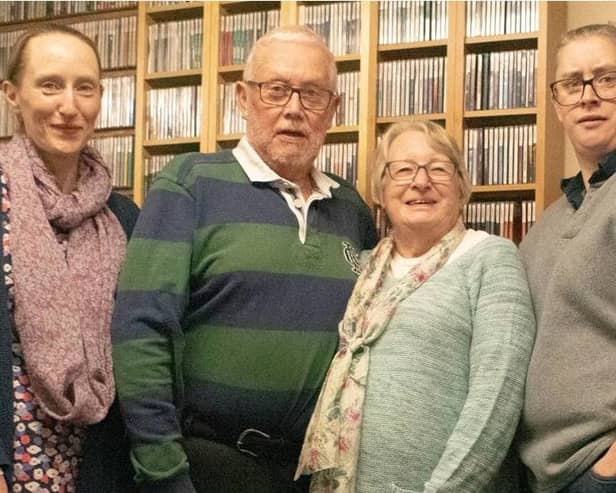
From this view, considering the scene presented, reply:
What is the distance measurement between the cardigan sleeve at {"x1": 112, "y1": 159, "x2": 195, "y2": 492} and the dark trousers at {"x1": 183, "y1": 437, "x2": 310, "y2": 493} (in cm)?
8

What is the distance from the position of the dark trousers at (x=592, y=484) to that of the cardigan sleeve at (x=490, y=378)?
15 centimetres

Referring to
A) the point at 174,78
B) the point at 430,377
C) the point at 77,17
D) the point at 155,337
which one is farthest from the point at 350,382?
the point at 77,17

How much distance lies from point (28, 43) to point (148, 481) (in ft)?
3.24

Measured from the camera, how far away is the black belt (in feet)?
6.60

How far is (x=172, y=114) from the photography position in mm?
3590

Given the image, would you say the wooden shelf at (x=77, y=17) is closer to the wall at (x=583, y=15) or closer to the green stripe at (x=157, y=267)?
the wall at (x=583, y=15)

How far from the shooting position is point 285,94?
7.15ft

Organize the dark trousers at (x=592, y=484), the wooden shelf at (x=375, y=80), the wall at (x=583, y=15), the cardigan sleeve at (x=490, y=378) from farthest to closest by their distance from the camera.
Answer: the wall at (x=583, y=15) < the wooden shelf at (x=375, y=80) < the cardigan sleeve at (x=490, y=378) < the dark trousers at (x=592, y=484)

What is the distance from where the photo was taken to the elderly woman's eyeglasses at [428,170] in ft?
6.99

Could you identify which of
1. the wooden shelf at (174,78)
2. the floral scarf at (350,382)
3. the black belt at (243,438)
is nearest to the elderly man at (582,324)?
the floral scarf at (350,382)

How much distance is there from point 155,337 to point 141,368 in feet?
0.23

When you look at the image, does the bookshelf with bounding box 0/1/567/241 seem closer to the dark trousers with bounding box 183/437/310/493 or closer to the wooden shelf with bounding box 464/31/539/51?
the wooden shelf with bounding box 464/31/539/51

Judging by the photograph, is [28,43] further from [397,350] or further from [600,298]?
[600,298]

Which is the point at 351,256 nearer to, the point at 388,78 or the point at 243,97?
the point at 243,97
